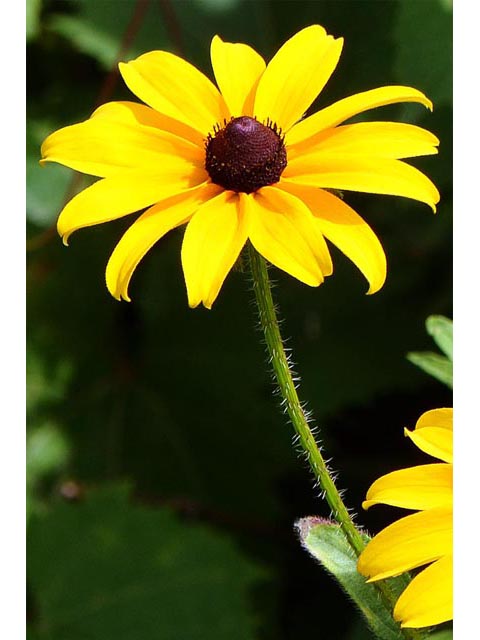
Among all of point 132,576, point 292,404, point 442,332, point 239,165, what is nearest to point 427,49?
point 442,332

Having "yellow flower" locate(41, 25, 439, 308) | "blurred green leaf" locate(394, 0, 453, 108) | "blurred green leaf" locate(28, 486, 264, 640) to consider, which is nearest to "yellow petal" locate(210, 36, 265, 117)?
"yellow flower" locate(41, 25, 439, 308)

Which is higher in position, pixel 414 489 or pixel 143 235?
pixel 143 235

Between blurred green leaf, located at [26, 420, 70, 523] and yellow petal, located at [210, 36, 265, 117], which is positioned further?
blurred green leaf, located at [26, 420, 70, 523]

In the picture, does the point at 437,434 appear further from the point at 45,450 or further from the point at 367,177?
the point at 45,450

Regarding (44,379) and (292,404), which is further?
(44,379)

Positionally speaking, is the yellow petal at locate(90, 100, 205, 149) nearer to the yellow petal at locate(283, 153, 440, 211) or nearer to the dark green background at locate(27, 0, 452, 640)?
the yellow petal at locate(283, 153, 440, 211)
